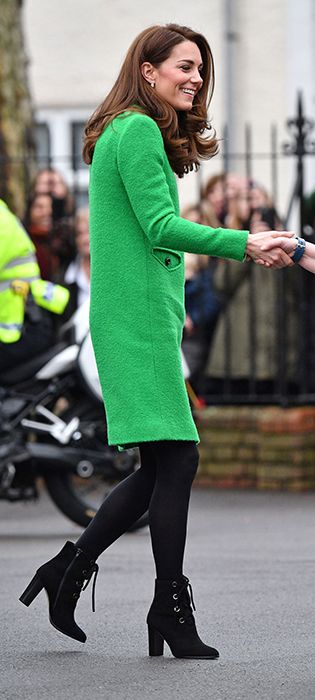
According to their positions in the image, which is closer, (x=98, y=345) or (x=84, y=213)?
(x=98, y=345)

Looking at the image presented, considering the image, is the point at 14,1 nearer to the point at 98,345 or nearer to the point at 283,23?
the point at 283,23

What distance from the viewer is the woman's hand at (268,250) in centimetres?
508

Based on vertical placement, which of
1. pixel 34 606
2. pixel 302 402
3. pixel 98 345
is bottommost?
pixel 302 402

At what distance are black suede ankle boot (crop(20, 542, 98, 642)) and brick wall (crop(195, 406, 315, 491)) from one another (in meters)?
5.17

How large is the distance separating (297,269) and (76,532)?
2639 mm

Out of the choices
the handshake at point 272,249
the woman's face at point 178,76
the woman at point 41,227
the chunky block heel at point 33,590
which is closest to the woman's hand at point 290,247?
the handshake at point 272,249

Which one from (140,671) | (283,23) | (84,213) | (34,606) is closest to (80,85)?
(283,23)

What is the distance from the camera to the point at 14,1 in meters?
13.1

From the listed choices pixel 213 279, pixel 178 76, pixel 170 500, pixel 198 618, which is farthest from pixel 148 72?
pixel 213 279

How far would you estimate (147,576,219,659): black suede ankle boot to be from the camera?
5.18 meters

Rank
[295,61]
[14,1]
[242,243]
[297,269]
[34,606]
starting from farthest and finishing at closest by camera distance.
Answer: [295,61], [14,1], [297,269], [34,606], [242,243]

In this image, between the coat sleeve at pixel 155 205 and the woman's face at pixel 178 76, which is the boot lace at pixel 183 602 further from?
the woman's face at pixel 178 76

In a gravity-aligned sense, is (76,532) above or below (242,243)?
below

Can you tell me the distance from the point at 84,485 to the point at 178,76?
375 centimetres
